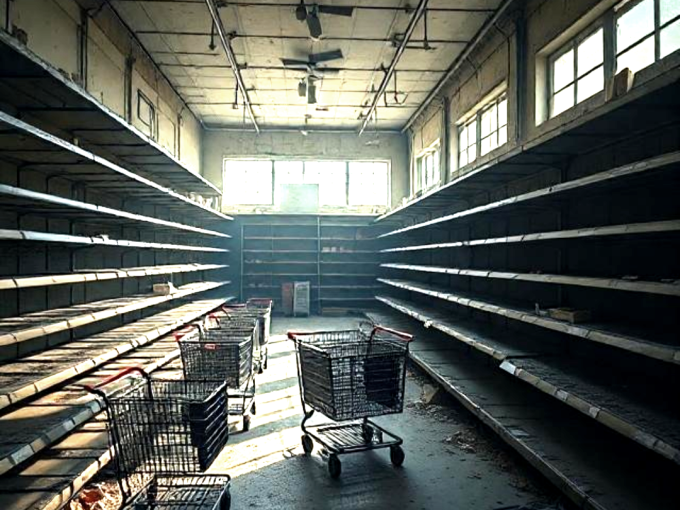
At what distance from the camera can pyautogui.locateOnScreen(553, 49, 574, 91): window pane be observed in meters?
5.23

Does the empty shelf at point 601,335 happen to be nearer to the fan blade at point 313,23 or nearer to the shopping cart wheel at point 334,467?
the shopping cart wheel at point 334,467

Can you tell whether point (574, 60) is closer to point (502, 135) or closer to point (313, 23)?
point (502, 135)

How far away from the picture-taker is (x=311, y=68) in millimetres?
8086

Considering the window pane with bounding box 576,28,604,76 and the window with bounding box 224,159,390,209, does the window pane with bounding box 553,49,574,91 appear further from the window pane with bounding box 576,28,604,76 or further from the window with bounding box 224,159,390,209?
the window with bounding box 224,159,390,209

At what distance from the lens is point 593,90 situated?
4.78 m

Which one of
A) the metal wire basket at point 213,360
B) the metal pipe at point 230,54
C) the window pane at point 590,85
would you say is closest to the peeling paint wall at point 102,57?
the metal pipe at point 230,54

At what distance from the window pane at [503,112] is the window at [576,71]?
3.50 feet

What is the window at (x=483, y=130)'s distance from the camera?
22.5 ft

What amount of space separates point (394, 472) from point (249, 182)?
34.1 feet

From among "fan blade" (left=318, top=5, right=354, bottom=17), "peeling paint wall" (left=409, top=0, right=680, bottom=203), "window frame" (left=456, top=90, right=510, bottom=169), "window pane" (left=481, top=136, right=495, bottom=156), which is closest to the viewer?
"peeling paint wall" (left=409, top=0, right=680, bottom=203)

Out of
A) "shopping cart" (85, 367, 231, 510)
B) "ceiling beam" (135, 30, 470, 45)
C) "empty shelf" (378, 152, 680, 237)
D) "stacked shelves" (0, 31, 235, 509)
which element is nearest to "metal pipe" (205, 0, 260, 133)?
"ceiling beam" (135, 30, 470, 45)

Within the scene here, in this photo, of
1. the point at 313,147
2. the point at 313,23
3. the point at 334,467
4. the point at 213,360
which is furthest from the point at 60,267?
the point at 313,147

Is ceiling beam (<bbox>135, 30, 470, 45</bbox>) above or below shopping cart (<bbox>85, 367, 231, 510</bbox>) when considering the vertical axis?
above

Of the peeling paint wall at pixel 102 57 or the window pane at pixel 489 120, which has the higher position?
the peeling paint wall at pixel 102 57
